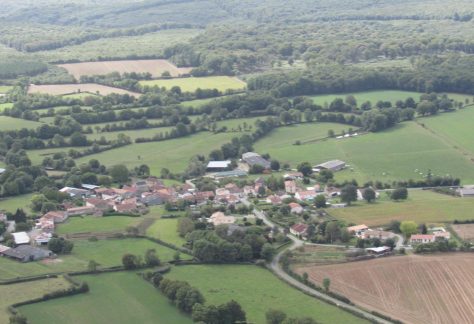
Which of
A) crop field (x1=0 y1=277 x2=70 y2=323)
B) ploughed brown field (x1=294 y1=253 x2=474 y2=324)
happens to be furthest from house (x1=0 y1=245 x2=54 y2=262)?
ploughed brown field (x1=294 y1=253 x2=474 y2=324)

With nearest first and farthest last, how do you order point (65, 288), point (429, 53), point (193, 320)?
point (193, 320) < point (65, 288) < point (429, 53)

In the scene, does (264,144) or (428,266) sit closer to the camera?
(428,266)

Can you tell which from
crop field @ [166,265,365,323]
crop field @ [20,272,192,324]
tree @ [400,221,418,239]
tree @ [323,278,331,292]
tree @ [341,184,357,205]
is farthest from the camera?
tree @ [341,184,357,205]

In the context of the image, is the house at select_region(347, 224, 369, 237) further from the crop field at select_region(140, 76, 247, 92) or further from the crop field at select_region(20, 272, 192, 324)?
the crop field at select_region(140, 76, 247, 92)

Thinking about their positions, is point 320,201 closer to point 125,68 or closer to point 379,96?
point 379,96

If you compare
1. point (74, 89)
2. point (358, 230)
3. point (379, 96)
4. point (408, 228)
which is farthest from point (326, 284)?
point (74, 89)

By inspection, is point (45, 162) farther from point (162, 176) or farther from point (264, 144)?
point (264, 144)

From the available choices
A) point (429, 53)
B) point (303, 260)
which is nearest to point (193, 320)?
point (303, 260)
